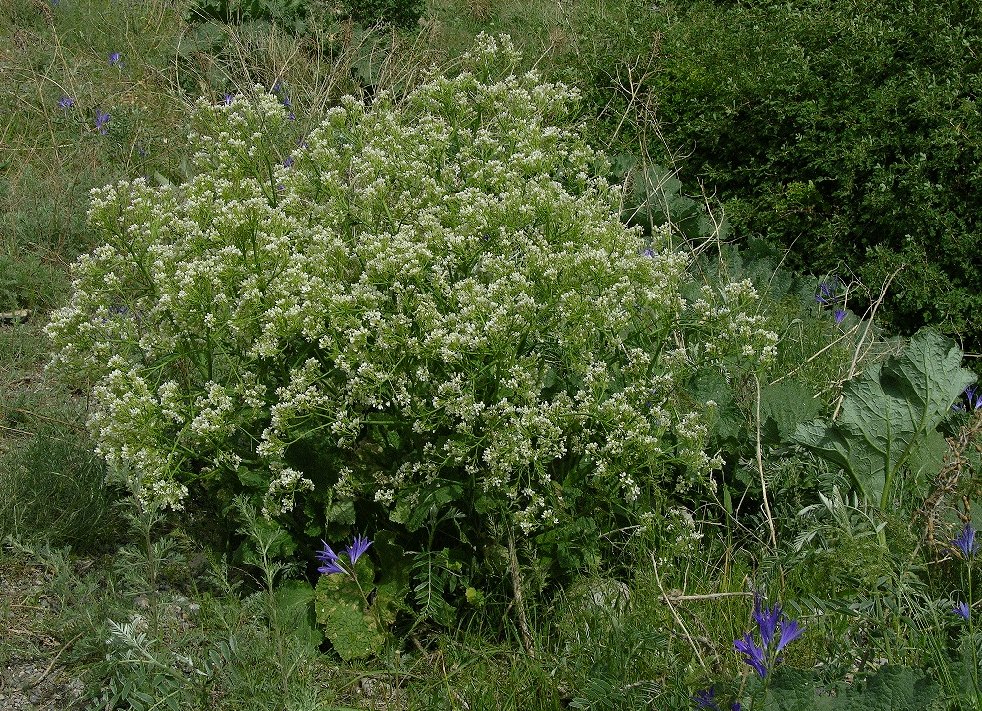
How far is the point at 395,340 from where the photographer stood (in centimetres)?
273

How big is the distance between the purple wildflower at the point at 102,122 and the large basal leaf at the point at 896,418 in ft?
13.5

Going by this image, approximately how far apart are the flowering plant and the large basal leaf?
68 cm

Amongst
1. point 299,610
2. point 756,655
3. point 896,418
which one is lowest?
point 299,610

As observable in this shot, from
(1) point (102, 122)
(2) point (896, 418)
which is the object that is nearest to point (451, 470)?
(2) point (896, 418)

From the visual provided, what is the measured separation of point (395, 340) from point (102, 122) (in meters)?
3.75

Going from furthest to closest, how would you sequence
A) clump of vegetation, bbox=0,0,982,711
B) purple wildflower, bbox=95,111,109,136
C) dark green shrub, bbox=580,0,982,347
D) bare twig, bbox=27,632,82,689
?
purple wildflower, bbox=95,111,109,136 < dark green shrub, bbox=580,0,982,347 < bare twig, bbox=27,632,82,689 < clump of vegetation, bbox=0,0,982,711

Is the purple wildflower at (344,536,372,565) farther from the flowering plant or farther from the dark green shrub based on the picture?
the dark green shrub

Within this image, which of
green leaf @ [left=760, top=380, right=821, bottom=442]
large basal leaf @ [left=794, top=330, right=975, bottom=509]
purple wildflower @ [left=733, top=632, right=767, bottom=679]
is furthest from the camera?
green leaf @ [left=760, top=380, right=821, bottom=442]

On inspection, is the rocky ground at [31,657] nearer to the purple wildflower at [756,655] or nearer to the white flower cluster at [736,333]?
the purple wildflower at [756,655]

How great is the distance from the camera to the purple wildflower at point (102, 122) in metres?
5.68

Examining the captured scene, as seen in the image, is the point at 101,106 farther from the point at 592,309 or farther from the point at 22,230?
the point at 592,309

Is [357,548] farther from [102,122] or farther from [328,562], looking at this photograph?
[102,122]

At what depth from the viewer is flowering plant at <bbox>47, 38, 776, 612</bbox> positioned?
107 inches

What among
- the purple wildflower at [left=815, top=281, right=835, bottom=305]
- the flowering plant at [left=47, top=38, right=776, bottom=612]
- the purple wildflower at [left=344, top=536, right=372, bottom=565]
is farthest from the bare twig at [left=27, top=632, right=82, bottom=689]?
the purple wildflower at [left=815, top=281, right=835, bottom=305]
